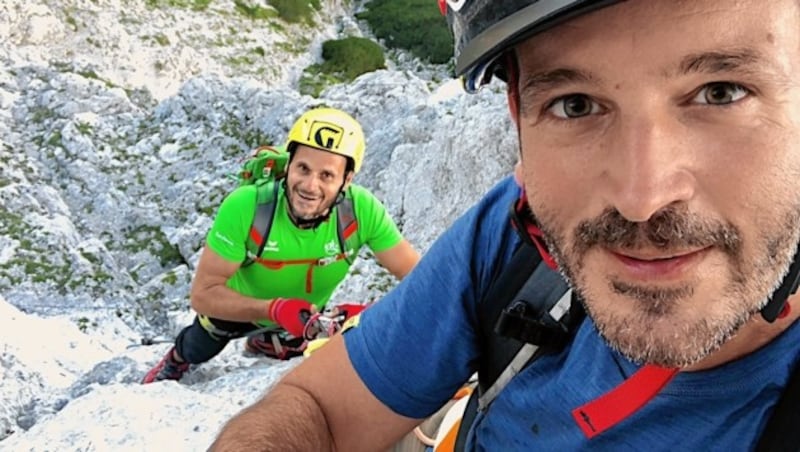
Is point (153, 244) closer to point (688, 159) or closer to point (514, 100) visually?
point (514, 100)

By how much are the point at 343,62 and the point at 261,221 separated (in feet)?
117

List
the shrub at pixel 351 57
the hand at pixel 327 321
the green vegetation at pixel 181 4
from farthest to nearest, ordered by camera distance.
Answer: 1. the shrub at pixel 351 57
2. the green vegetation at pixel 181 4
3. the hand at pixel 327 321

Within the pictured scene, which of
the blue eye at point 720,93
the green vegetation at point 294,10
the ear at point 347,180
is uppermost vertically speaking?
the green vegetation at point 294,10

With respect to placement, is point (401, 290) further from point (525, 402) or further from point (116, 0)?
point (116, 0)

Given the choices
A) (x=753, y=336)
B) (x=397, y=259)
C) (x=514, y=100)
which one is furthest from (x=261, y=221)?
(x=753, y=336)

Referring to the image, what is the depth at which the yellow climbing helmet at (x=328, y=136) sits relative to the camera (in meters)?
7.95

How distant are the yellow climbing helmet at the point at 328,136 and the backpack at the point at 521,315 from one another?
5300mm

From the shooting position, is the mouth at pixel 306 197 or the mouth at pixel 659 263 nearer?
the mouth at pixel 659 263

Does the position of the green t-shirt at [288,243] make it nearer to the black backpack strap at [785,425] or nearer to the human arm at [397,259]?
the human arm at [397,259]

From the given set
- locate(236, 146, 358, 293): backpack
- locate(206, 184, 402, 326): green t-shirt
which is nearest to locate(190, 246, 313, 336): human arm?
locate(206, 184, 402, 326): green t-shirt

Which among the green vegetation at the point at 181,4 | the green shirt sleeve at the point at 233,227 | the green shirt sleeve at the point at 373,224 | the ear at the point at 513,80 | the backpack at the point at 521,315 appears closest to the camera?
the ear at the point at 513,80

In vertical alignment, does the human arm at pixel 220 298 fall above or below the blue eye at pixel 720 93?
below

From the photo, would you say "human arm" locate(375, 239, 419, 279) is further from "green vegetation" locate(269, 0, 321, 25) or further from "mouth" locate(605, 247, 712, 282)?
"green vegetation" locate(269, 0, 321, 25)

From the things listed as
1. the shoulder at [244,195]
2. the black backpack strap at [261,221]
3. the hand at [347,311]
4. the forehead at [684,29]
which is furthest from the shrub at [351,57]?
the forehead at [684,29]
